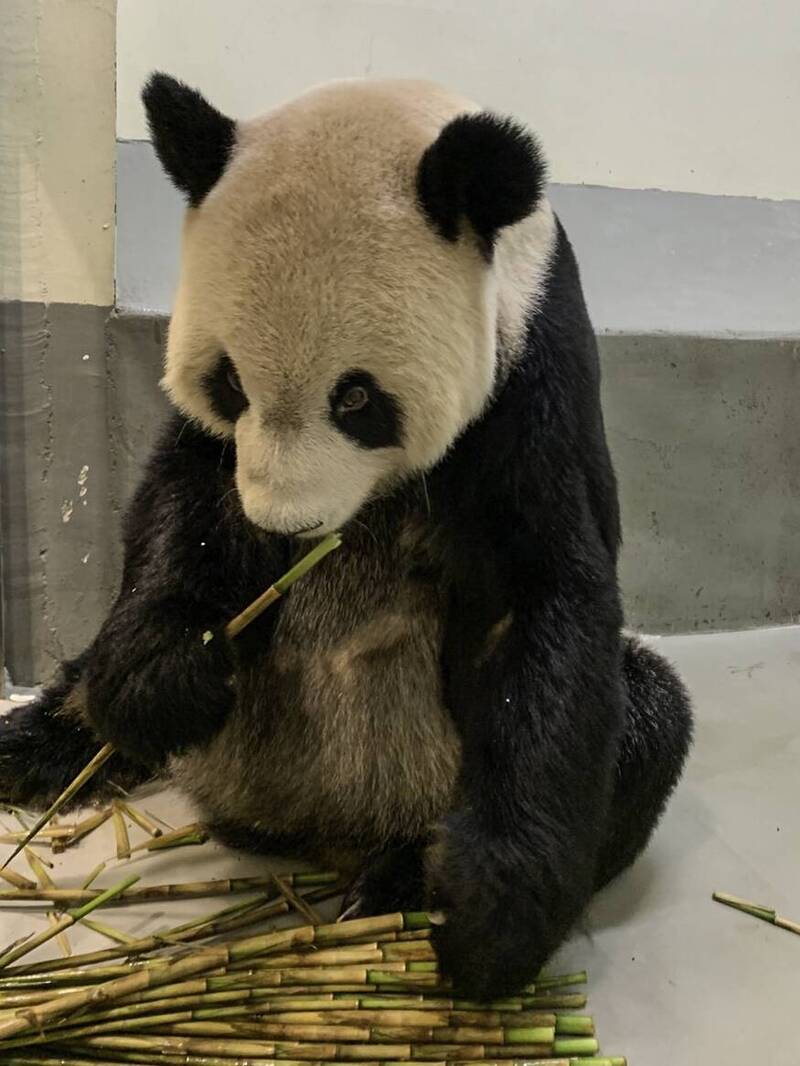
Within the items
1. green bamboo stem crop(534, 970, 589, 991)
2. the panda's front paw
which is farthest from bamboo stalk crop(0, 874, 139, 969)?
green bamboo stem crop(534, 970, 589, 991)

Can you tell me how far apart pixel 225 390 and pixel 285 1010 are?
2.37ft

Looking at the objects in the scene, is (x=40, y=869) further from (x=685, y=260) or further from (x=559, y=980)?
(x=685, y=260)

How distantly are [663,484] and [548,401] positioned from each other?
4.42ft

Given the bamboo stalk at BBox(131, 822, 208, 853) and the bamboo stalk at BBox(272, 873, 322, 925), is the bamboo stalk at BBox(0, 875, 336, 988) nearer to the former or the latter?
the bamboo stalk at BBox(272, 873, 322, 925)

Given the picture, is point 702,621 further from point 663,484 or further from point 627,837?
point 627,837

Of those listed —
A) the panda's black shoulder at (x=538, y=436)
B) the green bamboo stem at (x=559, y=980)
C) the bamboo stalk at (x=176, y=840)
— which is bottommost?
the bamboo stalk at (x=176, y=840)

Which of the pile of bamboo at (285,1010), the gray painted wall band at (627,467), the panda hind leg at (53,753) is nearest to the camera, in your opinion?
the pile of bamboo at (285,1010)

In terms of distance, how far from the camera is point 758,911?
1.52 m

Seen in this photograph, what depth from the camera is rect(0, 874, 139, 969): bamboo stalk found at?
4.29ft

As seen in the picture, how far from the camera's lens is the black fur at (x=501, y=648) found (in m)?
1.21

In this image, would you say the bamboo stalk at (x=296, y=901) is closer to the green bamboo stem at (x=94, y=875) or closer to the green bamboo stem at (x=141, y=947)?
the green bamboo stem at (x=141, y=947)

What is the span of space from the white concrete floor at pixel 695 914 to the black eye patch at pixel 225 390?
710mm

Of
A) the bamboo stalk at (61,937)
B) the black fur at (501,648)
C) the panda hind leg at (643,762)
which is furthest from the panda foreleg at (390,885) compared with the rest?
the bamboo stalk at (61,937)

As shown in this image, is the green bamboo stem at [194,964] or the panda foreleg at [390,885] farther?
the panda foreleg at [390,885]
